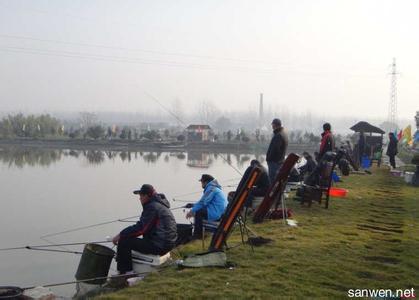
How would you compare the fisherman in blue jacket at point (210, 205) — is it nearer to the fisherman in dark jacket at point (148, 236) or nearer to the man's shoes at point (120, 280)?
the fisherman in dark jacket at point (148, 236)

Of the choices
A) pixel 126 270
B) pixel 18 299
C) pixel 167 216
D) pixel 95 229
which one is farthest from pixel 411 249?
pixel 95 229

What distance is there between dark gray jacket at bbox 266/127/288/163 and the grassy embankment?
3.57 feet

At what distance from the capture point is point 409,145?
30.3 metres

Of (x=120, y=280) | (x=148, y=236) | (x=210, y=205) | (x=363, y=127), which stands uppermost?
(x=363, y=127)

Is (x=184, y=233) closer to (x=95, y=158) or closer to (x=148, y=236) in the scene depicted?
(x=148, y=236)

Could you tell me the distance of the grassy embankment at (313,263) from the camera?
158 inches

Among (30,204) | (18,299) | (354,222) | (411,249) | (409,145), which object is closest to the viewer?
(18,299)

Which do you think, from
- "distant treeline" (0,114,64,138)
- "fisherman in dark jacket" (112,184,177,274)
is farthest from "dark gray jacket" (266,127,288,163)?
"distant treeline" (0,114,64,138)

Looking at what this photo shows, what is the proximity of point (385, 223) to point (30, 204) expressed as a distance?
9294mm

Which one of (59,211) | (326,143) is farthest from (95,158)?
(326,143)

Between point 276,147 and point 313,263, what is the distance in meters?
3.65

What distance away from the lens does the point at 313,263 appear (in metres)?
4.77

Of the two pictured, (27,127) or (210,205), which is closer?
(210,205)

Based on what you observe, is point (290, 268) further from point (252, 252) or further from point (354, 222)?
point (354, 222)
